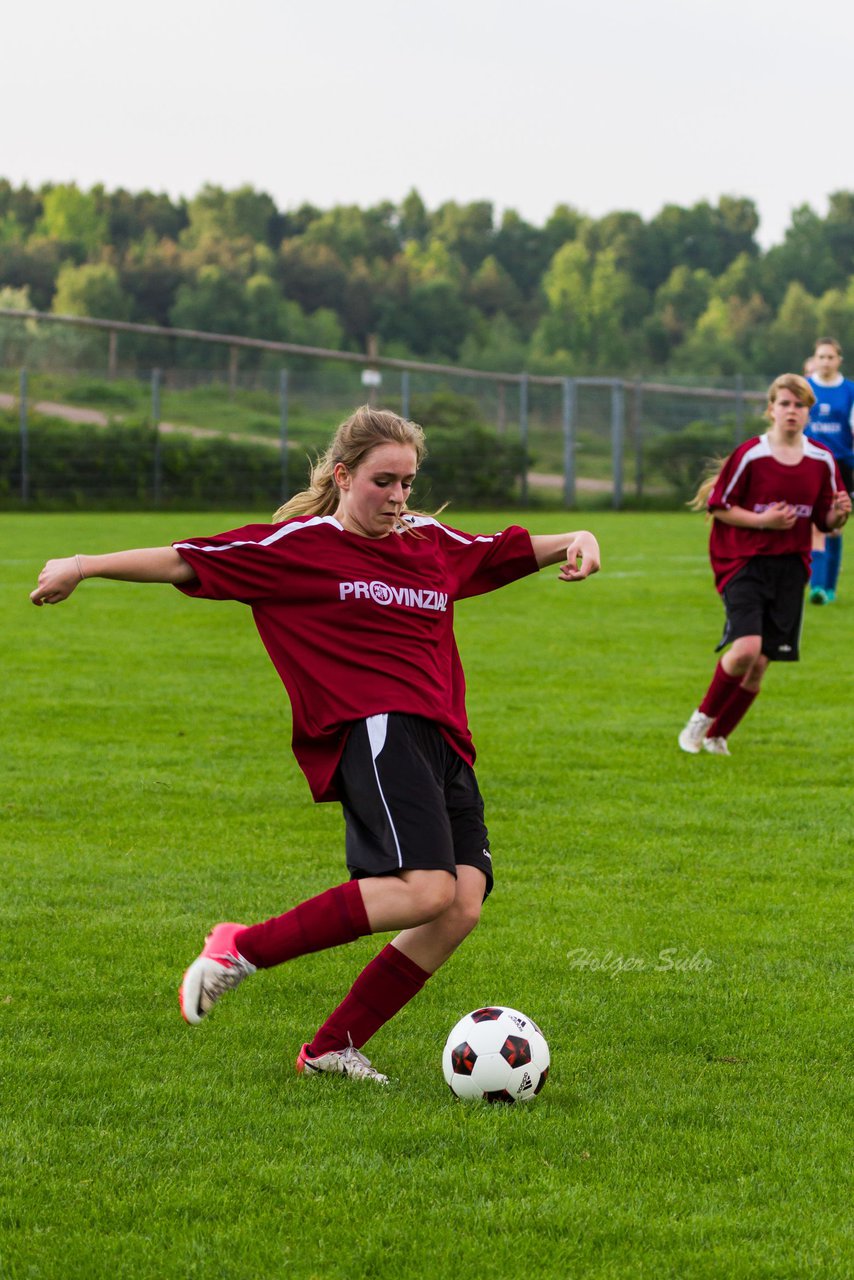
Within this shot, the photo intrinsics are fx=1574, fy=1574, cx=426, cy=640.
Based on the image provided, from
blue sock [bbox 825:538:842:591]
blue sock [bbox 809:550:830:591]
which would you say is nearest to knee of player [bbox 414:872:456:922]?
blue sock [bbox 825:538:842:591]

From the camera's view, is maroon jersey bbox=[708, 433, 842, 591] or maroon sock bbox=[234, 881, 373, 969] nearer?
maroon sock bbox=[234, 881, 373, 969]

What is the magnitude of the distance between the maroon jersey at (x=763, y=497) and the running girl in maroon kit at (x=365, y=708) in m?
4.40

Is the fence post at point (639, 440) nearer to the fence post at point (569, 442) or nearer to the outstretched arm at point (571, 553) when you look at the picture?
the fence post at point (569, 442)

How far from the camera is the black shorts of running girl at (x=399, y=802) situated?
12.4 ft

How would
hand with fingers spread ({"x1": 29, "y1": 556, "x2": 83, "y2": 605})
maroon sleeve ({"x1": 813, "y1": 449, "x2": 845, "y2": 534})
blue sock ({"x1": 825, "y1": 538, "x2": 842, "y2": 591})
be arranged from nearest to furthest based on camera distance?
hand with fingers spread ({"x1": 29, "y1": 556, "x2": 83, "y2": 605})
maroon sleeve ({"x1": 813, "y1": 449, "x2": 845, "y2": 534})
blue sock ({"x1": 825, "y1": 538, "x2": 842, "y2": 591})

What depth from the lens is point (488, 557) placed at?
4.34 meters

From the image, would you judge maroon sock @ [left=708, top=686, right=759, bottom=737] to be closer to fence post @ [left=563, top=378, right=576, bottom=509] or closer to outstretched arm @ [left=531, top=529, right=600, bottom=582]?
outstretched arm @ [left=531, top=529, right=600, bottom=582]

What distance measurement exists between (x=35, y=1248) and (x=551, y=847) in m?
3.60

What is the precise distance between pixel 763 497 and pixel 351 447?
15.9 ft

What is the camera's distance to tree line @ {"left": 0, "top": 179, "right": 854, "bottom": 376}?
9912 centimetres

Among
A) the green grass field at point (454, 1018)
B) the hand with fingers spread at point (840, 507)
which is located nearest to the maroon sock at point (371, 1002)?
the green grass field at point (454, 1018)
